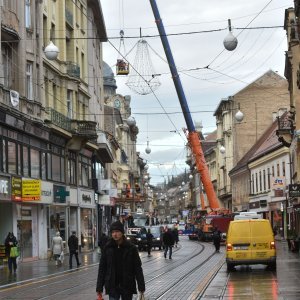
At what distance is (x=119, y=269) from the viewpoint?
10344 millimetres

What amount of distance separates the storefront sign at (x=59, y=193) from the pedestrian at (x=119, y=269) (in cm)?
3356

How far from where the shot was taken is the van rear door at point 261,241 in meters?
26.7

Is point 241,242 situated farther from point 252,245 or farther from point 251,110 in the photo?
point 251,110

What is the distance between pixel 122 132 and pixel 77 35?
55.0m

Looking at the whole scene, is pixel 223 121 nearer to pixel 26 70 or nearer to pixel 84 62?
pixel 84 62

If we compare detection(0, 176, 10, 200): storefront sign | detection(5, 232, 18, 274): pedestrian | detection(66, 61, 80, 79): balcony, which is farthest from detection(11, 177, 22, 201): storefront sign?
detection(66, 61, 80, 79): balcony

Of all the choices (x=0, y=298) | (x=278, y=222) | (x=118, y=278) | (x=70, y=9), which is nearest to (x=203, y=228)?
(x=278, y=222)

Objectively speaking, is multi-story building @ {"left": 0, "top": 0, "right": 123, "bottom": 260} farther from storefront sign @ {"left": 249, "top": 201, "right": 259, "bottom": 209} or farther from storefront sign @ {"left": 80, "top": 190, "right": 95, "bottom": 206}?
storefront sign @ {"left": 249, "top": 201, "right": 259, "bottom": 209}

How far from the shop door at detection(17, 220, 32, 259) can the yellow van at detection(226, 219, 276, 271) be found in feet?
47.9

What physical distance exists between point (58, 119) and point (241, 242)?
21521 mm

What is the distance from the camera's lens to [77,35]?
173ft

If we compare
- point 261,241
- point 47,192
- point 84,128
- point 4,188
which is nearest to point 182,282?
point 261,241

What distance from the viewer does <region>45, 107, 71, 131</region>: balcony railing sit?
1721 inches

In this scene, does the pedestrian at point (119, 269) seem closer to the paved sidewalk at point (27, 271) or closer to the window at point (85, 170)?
the paved sidewalk at point (27, 271)
